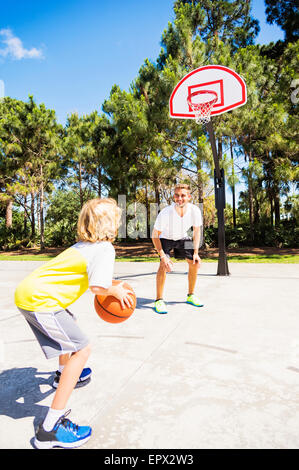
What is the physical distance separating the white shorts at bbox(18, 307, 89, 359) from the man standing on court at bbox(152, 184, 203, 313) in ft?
8.46

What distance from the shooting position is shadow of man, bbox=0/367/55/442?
221 cm

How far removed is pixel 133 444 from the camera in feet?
6.03

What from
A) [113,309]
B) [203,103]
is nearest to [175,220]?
[113,309]

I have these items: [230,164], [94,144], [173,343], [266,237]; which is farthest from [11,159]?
[173,343]

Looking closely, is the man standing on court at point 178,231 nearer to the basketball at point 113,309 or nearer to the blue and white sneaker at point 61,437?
the basketball at point 113,309

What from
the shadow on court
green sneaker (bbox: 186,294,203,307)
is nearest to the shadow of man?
the shadow on court

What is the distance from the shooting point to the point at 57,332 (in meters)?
1.98

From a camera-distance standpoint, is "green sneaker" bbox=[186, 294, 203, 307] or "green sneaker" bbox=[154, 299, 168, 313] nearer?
"green sneaker" bbox=[154, 299, 168, 313]

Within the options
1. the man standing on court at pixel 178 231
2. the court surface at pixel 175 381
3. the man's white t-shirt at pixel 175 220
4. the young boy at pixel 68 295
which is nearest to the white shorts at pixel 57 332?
the young boy at pixel 68 295

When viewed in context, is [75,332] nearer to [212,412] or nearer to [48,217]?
[212,412]

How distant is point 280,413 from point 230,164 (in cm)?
1312

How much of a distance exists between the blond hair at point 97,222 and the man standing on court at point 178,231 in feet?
7.99

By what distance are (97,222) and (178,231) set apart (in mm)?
2834

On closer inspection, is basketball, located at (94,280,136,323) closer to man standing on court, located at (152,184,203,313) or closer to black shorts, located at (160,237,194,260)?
man standing on court, located at (152,184,203,313)
